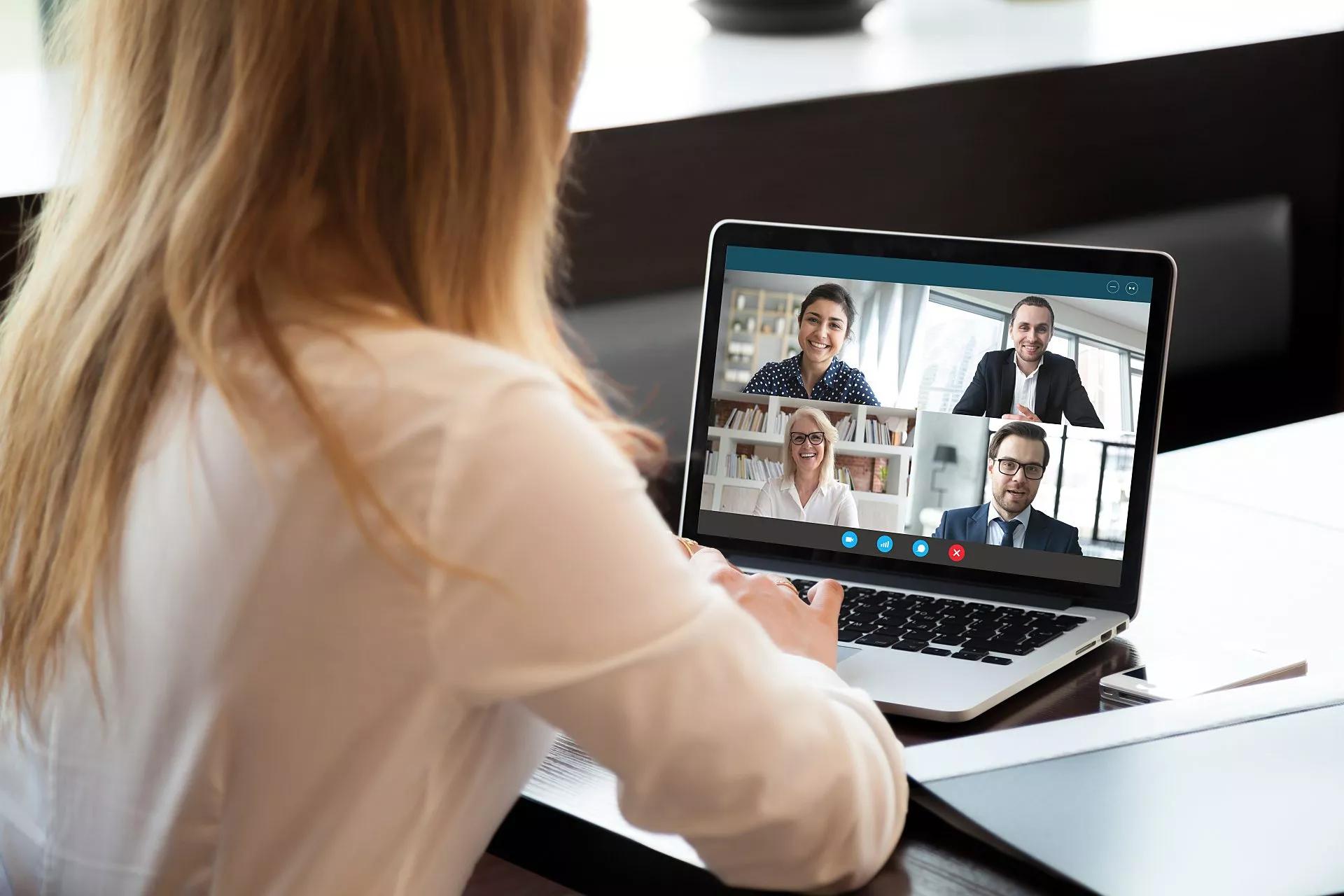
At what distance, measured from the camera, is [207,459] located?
67 centimetres

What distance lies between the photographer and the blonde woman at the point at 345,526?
635mm

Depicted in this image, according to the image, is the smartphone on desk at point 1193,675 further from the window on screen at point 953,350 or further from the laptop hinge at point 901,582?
the window on screen at point 953,350

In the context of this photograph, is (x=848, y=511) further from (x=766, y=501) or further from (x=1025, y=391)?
(x=1025, y=391)

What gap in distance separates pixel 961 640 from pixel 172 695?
0.59 meters

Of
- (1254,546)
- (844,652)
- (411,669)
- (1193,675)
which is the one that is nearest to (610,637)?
(411,669)

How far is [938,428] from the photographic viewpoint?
3.82 feet

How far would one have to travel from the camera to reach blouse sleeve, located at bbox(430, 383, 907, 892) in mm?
625

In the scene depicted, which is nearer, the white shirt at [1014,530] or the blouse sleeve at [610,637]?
the blouse sleeve at [610,637]

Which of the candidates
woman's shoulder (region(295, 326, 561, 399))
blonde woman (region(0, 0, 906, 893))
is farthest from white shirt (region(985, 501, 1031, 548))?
woman's shoulder (region(295, 326, 561, 399))

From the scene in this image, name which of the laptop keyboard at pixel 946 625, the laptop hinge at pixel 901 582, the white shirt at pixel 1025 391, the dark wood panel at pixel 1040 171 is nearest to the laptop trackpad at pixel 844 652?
the laptop keyboard at pixel 946 625

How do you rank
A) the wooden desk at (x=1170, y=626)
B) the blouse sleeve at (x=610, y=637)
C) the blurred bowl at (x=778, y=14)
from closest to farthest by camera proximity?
1. the blouse sleeve at (x=610, y=637)
2. the wooden desk at (x=1170, y=626)
3. the blurred bowl at (x=778, y=14)

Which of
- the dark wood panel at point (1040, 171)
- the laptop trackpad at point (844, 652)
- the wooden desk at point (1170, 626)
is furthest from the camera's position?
the dark wood panel at point (1040, 171)

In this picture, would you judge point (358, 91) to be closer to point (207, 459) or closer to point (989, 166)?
point (207, 459)

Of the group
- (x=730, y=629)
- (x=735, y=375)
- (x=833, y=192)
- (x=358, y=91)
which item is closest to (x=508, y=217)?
(x=358, y=91)
